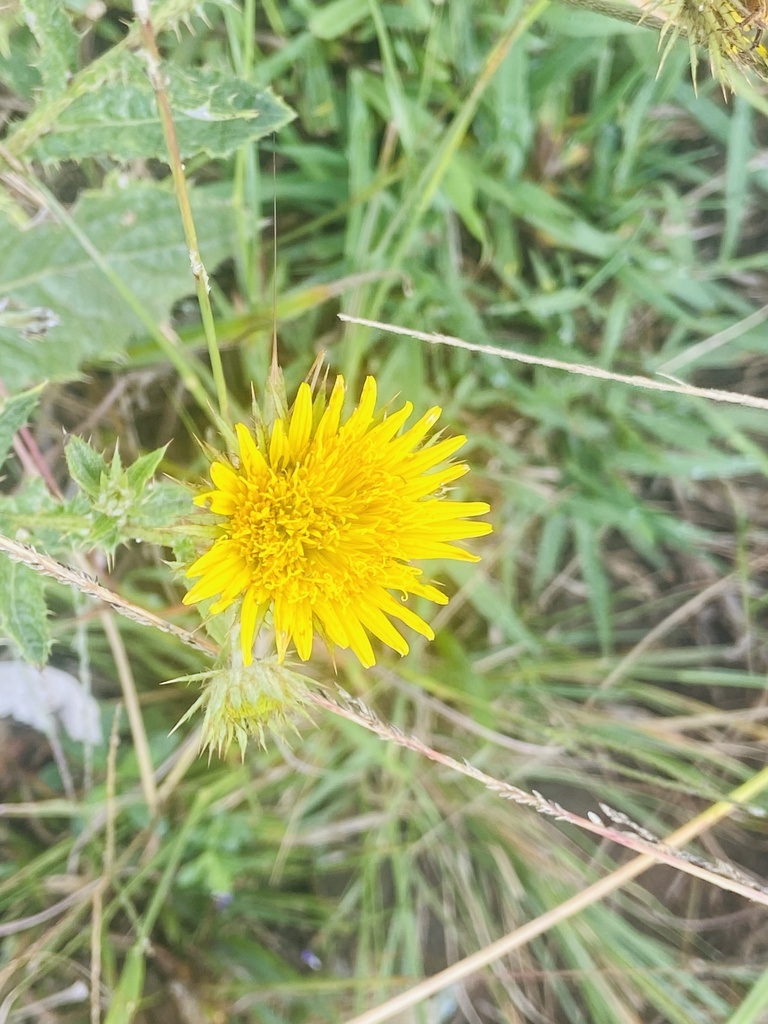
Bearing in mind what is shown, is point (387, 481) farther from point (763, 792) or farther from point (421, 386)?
point (763, 792)

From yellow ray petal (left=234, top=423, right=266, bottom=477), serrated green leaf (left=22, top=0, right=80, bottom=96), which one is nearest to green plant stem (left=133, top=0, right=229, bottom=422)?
yellow ray petal (left=234, top=423, right=266, bottom=477)

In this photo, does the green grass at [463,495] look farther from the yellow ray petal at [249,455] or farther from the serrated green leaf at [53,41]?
the yellow ray petal at [249,455]

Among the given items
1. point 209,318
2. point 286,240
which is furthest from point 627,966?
point 286,240

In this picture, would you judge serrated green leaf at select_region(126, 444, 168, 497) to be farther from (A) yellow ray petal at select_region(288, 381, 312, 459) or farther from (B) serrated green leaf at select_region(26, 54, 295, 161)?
(B) serrated green leaf at select_region(26, 54, 295, 161)

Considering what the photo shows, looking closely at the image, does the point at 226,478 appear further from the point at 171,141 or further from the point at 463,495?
the point at 463,495

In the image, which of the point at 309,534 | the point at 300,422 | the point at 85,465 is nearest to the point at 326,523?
the point at 309,534
